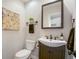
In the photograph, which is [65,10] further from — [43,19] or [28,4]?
[28,4]

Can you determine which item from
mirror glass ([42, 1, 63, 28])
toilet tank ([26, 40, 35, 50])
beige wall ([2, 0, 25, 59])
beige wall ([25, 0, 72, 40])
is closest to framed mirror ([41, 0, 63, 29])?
Answer: mirror glass ([42, 1, 63, 28])

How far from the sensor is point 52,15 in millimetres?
2992

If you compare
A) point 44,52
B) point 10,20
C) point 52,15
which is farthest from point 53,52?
point 10,20

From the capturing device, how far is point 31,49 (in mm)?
3352

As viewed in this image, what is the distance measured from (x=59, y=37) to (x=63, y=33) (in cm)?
17

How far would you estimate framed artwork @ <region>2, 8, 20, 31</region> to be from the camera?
9.22 feet

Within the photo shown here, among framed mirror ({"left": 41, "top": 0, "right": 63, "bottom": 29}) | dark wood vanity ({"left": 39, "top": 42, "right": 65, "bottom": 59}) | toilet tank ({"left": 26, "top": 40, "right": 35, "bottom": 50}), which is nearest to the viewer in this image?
dark wood vanity ({"left": 39, "top": 42, "right": 65, "bottom": 59})

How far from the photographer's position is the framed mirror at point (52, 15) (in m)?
2.80

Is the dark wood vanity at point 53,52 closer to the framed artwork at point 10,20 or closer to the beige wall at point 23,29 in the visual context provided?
the beige wall at point 23,29

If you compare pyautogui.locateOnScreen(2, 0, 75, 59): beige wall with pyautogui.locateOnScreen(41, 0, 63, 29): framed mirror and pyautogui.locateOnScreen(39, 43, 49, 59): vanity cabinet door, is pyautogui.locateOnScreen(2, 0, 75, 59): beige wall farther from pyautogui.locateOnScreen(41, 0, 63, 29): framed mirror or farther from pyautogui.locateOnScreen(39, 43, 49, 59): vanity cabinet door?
pyautogui.locateOnScreen(39, 43, 49, 59): vanity cabinet door

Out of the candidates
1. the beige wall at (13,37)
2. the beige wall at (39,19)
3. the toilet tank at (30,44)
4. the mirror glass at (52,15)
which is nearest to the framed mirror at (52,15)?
the mirror glass at (52,15)

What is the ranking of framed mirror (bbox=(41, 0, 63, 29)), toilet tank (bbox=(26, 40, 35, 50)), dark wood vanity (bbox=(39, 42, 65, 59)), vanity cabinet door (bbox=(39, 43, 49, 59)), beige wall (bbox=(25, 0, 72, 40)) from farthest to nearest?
toilet tank (bbox=(26, 40, 35, 50)) < framed mirror (bbox=(41, 0, 63, 29)) < beige wall (bbox=(25, 0, 72, 40)) < vanity cabinet door (bbox=(39, 43, 49, 59)) < dark wood vanity (bbox=(39, 42, 65, 59))

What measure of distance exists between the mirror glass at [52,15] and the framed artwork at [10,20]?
38.6 inches

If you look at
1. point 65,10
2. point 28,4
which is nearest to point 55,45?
point 65,10
